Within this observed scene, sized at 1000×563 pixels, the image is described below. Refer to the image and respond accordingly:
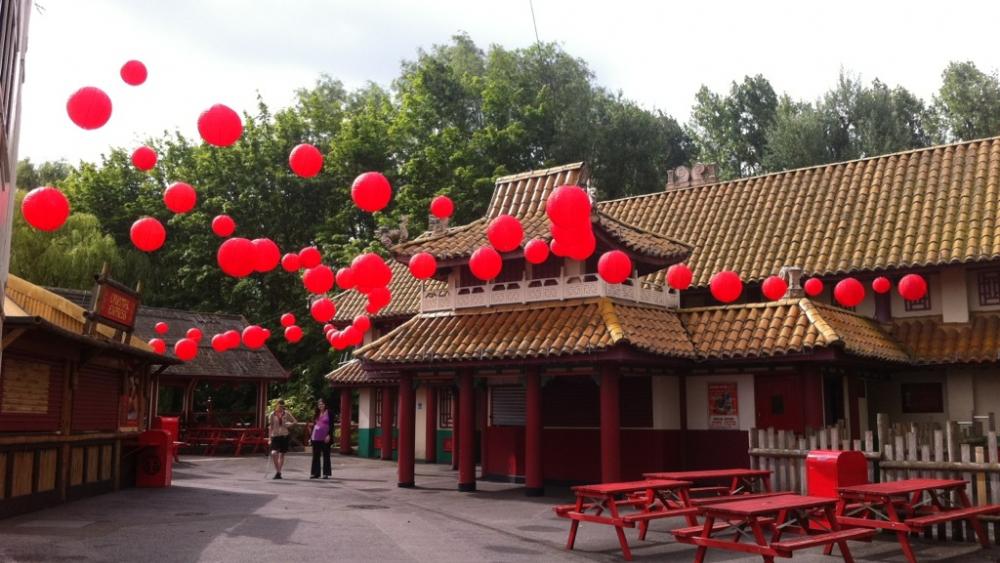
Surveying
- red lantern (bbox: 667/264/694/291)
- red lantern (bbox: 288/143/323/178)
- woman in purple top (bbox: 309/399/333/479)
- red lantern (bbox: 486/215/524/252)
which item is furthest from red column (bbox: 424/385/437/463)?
red lantern (bbox: 288/143/323/178)

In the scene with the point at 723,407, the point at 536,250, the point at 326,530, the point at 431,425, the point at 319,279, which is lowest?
the point at 326,530

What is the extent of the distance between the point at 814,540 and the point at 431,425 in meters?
22.8

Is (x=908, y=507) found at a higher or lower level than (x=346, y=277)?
lower

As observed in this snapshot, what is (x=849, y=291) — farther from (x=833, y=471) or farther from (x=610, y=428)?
(x=833, y=471)

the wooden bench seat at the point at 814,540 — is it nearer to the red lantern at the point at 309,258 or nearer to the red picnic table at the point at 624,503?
the red picnic table at the point at 624,503

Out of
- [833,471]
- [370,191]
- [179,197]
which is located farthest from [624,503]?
[179,197]

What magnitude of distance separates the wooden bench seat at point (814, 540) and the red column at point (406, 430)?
513 inches

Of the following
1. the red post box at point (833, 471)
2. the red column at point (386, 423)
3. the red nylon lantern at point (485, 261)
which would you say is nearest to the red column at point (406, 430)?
the red nylon lantern at point (485, 261)

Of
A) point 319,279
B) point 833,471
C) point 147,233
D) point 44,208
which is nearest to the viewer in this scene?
point 44,208

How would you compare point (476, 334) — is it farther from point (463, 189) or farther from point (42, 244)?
point (42, 244)

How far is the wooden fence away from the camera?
13109 mm

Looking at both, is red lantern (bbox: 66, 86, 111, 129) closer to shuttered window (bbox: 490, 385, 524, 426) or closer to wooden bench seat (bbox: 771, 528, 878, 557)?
wooden bench seat (bbox: 771, 528, 878, 557)

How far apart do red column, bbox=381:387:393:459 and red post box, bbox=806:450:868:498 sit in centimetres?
2167

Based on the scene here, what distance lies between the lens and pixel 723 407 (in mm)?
20562
